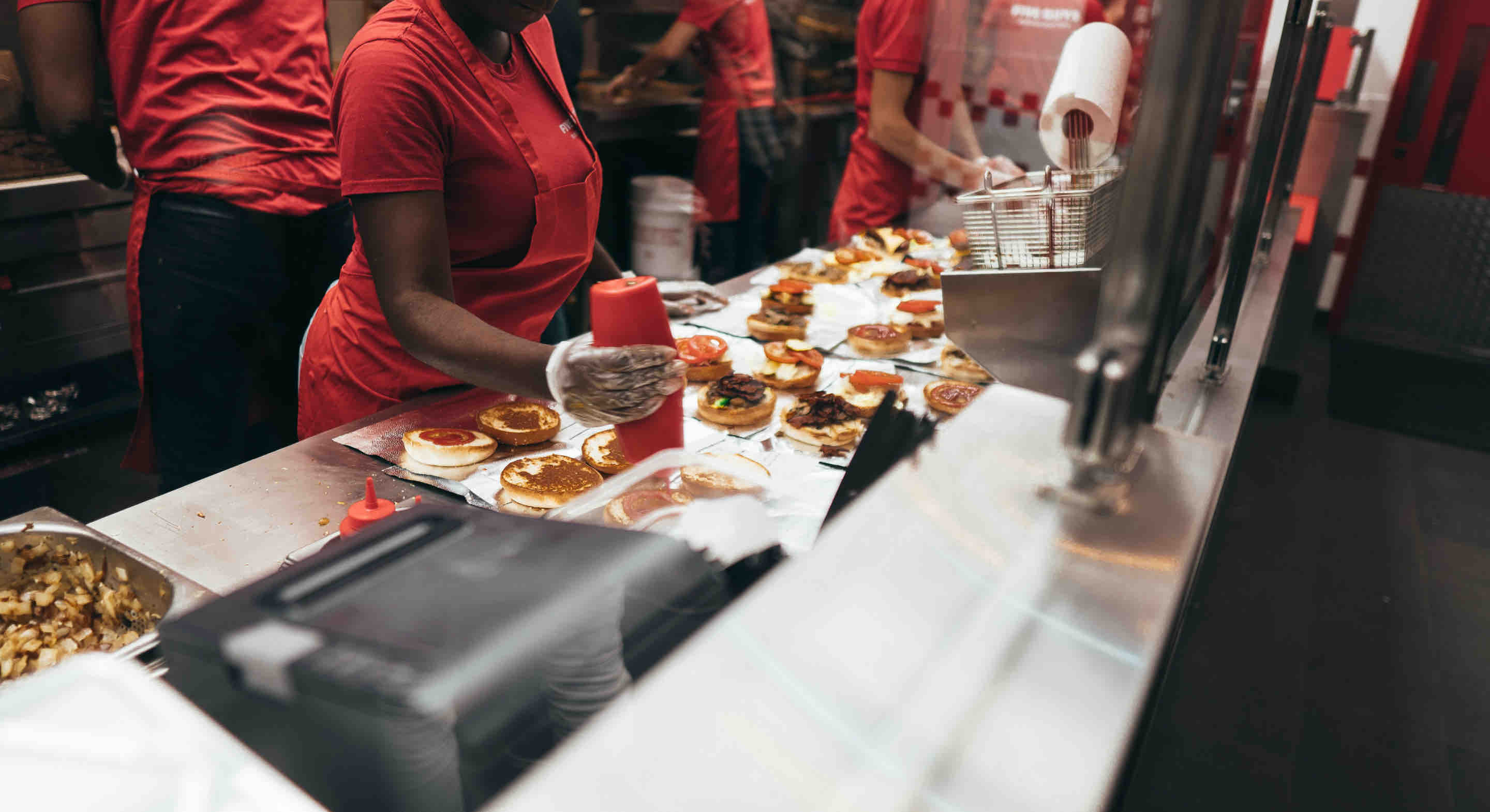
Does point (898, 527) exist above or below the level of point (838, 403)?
above

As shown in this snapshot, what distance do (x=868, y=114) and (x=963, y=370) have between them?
1.76 meters

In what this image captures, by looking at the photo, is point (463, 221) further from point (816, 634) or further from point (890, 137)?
point (890, 137)

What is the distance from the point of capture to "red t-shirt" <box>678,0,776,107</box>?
473 cm

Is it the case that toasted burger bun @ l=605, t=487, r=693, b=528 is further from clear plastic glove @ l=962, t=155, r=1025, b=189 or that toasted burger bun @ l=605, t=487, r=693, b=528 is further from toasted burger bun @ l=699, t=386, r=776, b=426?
clear plastic glove @ l=962, t=155, r=1025, b=189

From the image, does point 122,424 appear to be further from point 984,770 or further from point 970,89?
point 970,89

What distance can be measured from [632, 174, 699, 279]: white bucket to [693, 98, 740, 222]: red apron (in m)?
0.11

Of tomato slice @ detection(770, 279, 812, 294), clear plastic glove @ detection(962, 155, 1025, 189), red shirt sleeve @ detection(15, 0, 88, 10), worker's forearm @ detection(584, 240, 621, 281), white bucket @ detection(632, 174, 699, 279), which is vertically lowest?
white bucket @ detection(632, 174, 699, 279)

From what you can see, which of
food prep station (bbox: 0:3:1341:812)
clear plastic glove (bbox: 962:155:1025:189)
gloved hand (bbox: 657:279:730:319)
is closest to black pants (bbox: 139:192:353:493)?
gloved hand (bbox: 657:279:730:319)

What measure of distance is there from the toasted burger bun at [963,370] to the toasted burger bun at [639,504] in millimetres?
1490

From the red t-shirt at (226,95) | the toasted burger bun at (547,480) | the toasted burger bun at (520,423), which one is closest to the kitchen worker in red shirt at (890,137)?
the red t-shirt at (226,95)

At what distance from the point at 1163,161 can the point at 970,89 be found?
17.9ft

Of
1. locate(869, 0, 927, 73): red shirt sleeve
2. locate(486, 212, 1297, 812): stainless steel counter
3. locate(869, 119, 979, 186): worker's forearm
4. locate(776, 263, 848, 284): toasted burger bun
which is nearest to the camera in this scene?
locate(486, 212, 1297, 812): stainless steel counter

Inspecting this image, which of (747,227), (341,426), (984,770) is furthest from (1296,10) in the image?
(747,227)

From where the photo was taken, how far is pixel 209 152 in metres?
2.55
